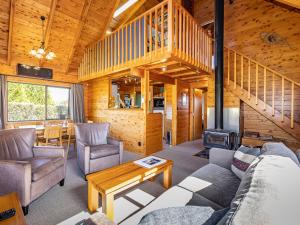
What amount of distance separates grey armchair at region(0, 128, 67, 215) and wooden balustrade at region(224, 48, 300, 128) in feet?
15.9

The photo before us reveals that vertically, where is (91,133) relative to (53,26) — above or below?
below

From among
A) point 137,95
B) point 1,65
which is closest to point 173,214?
point 1,65

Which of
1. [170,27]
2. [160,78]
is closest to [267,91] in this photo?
[160,78]

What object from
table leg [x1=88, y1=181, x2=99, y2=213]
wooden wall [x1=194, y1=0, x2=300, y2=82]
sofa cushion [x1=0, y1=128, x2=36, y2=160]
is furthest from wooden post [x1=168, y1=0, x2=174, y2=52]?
wooden wall [x1=194, y1=0, x2=300, y2=82]

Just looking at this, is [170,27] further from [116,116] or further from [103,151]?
[116,116]

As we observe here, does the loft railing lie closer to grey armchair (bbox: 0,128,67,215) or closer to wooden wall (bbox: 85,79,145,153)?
wooden wall (bbox: 85,79,145,153)

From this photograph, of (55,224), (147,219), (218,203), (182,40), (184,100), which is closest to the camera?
(147,219)

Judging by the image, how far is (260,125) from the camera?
15.0 ft

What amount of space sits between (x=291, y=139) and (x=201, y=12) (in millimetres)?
5464

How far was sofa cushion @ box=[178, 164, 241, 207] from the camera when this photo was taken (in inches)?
57.4

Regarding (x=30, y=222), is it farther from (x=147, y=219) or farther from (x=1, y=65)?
(x=1, y=65)

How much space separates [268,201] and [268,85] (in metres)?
4.98

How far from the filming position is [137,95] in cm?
880

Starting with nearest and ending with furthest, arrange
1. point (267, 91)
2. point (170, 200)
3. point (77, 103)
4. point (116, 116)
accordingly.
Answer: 1. point (170, 200)
2. point (267, 91)
3. point (116, 116)
4. point (77, 103)
